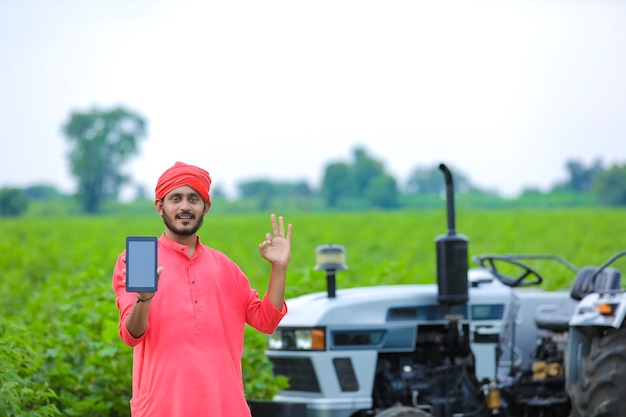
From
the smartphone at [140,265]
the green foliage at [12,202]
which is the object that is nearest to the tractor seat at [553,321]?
the smartphone at [140,265]

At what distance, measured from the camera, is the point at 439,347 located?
683 centimetres

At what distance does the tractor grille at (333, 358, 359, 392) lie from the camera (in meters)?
6.56

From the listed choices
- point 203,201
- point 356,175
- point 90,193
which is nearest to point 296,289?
point 203,201

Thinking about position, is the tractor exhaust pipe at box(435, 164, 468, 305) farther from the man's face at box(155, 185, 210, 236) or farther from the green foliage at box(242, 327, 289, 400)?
the man's face at box(155, 185, 210, 236)

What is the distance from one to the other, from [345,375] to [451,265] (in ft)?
2.88

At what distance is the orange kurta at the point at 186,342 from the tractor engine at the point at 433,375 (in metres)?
2.52

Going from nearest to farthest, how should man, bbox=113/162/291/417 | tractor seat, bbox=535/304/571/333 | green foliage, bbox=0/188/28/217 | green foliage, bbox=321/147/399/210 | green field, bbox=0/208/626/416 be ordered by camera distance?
man, bbox=113/162/291/417 → green field, bbox=0/208/626/416 → tractor seat, bbox=535/304/571/333 → green foliage, bbox=321/147/399/210 → green foliage, bbox=0/188/28/217

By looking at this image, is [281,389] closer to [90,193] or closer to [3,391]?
[3,391]

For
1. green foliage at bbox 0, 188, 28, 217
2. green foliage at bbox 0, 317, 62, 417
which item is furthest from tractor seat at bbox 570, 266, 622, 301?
green foliage at bbox 0, 188, 28, 217

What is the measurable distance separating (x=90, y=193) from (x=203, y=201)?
6576 centimetres

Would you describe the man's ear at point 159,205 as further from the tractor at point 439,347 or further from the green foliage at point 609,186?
the green foliage at point 609,186

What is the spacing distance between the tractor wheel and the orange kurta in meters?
2.46

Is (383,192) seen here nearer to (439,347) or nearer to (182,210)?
(439,347)

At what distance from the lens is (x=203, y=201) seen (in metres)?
4.35
